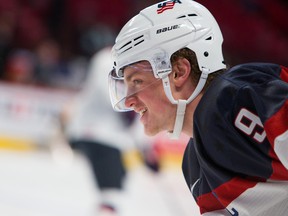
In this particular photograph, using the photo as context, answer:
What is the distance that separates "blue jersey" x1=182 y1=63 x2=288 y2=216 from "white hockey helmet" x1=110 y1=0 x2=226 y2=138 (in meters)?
0.11

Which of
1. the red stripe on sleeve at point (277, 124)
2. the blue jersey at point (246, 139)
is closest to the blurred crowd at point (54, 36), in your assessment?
the blue jersey at point (246, 139)

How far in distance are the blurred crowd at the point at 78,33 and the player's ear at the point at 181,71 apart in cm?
453

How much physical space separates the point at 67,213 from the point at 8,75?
8.78ft

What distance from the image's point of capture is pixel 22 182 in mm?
4902

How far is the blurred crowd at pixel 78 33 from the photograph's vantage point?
6.81 m

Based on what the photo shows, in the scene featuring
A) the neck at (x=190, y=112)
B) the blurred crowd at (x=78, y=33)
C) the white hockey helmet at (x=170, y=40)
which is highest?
the blurred crowd at (x=78, y=33)

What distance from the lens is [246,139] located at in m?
1.61

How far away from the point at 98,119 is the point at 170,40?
2246mm

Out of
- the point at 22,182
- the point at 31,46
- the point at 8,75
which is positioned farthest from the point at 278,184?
the point at 31,46

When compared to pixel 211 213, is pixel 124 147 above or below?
above

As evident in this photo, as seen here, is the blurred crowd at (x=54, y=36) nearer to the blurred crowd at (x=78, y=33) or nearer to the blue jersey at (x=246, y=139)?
the blurred crowd at (x=78, y=33)

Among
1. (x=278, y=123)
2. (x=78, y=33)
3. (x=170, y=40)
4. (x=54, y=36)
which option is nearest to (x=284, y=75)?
(x=278, y=123)

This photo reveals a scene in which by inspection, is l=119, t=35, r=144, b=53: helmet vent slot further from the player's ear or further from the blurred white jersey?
the blurred white jersey

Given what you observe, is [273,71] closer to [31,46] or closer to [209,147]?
[209,147]
